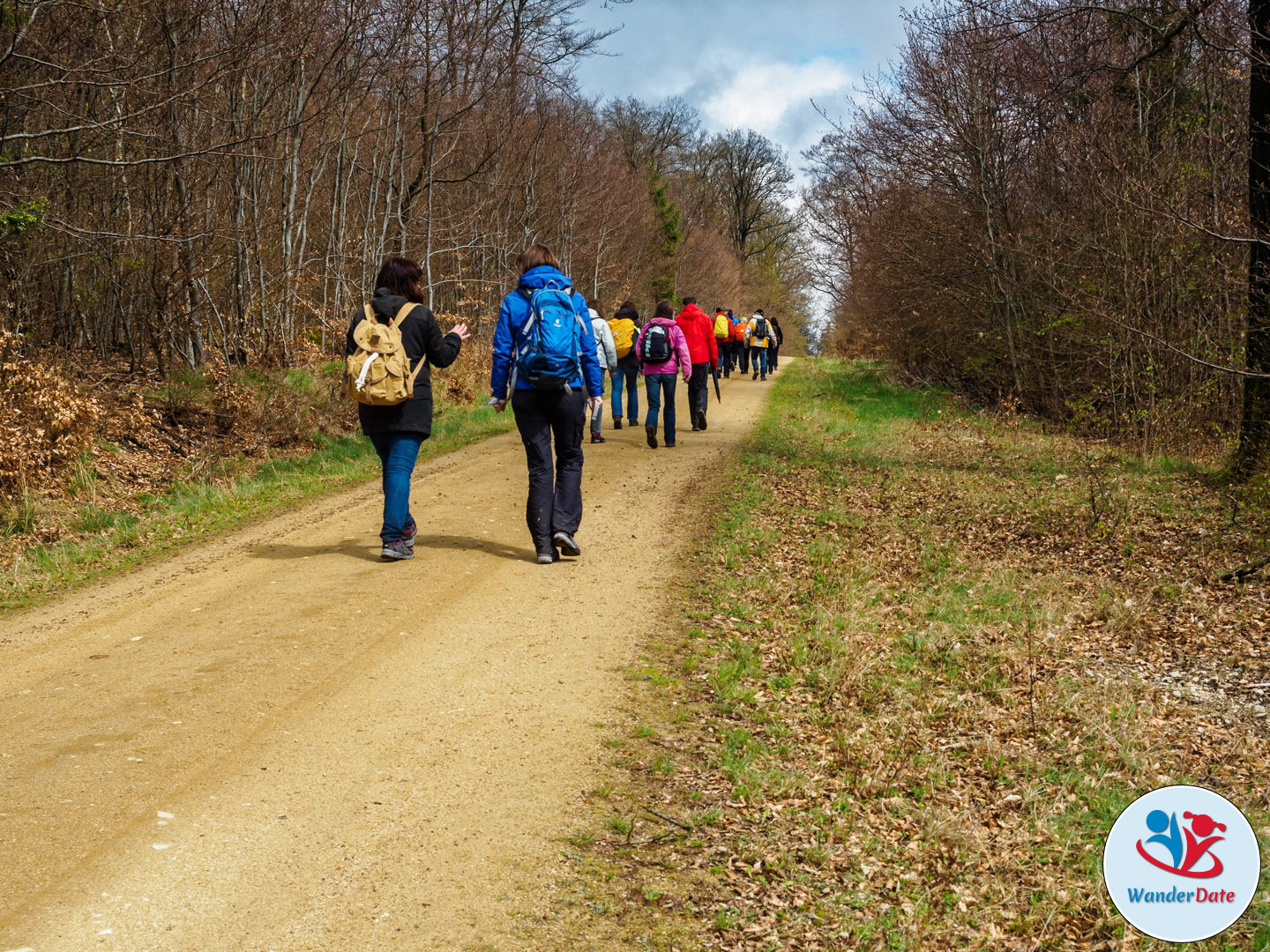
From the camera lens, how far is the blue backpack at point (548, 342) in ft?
26.4

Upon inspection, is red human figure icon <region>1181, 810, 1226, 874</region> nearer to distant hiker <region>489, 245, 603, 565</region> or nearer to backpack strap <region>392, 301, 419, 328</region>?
distant hiker <region>489, 245, 603, 565</region>

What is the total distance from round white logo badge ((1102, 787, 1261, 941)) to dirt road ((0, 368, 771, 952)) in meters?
2.12

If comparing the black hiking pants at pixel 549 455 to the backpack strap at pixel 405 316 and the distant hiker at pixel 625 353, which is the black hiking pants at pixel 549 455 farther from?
the distant hiker at pixel 625 353

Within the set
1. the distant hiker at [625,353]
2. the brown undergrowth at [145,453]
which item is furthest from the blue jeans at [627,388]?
the brown undergrowth at [145,453]

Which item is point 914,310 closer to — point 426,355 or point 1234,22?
point 1234,22

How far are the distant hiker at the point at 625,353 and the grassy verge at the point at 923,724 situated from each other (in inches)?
228

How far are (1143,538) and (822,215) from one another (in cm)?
2647

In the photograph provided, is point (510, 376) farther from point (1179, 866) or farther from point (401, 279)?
point (1179, 866)

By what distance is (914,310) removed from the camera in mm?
24109

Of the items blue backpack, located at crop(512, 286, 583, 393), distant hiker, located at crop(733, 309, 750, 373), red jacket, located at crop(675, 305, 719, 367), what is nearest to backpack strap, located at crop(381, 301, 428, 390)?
blue backpack, located at crop(512, 286, 583, 393)

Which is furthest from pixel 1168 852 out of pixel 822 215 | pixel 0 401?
pixel 822 215

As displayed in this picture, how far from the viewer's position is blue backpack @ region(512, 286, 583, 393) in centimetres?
805

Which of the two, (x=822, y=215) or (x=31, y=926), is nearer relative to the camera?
(x=31, y=926)

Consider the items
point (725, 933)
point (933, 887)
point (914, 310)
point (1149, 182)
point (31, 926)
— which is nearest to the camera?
point (31, 926)
